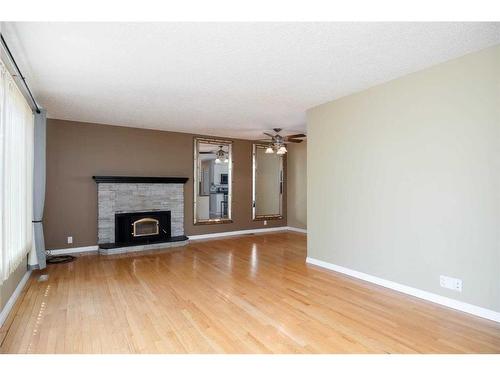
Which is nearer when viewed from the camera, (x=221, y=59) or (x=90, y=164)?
(x=221, y=59)

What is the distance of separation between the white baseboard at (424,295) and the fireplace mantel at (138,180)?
3763 millimetres

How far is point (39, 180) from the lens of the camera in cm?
421

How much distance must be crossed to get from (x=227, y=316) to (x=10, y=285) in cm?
238

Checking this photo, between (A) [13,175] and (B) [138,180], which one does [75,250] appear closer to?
(B) [138,180]

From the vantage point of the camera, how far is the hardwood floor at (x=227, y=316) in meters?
2.22

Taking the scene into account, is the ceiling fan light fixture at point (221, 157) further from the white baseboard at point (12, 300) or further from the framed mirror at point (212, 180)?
the white baseboard at point (12, 300)

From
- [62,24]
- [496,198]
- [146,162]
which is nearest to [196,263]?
[146,162]

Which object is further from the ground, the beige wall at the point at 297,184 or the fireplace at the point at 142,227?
the beige wall at the point at 297,184

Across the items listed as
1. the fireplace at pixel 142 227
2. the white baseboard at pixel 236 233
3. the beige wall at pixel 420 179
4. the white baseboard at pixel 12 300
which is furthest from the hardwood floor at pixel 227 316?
the white baseboard at pixel 236 233

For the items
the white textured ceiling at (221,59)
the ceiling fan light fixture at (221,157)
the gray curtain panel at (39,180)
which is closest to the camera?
the white textured ceiling at (221,59)

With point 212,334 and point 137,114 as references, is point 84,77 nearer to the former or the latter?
point 137,114

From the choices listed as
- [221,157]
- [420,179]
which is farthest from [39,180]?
[420,179]

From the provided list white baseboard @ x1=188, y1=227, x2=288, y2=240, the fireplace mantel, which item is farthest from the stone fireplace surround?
white baseboard @ x1=188, y1=227, x2=288, y2=240

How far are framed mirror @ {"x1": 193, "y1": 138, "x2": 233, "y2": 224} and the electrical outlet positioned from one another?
16.5ft
